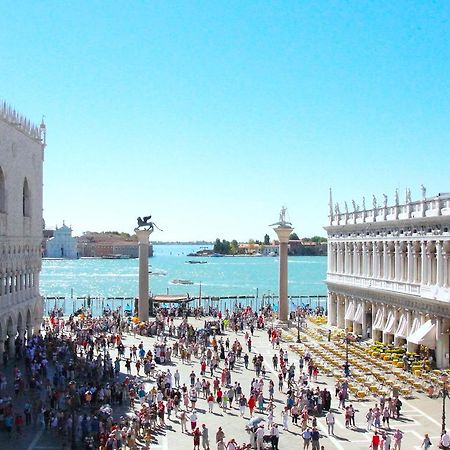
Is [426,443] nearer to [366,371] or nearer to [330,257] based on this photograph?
[366,371]

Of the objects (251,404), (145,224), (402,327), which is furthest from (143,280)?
(251,404)

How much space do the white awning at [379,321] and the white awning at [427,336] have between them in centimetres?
651

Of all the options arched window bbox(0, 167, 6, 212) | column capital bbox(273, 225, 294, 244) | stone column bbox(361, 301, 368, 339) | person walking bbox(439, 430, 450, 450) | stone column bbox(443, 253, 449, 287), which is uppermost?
arched window bbox(0, 167, 6, 212)

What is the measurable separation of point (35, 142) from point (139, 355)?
16084mm

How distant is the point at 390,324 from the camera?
41875 mm

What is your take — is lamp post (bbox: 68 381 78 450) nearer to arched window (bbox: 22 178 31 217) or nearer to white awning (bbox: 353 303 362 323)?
arched window (bbox: 22 178 31 217)

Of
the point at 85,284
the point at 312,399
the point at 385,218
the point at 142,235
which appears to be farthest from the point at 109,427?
the point at 85,284

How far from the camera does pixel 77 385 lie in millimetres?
30531

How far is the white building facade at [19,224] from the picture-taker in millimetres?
38594

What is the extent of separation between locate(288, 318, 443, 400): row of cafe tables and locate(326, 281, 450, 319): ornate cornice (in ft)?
9.81

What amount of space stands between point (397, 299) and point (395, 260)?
7.28ft

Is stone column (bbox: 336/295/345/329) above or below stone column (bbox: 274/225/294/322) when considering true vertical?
below

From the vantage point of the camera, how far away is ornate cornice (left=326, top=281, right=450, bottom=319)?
117ft

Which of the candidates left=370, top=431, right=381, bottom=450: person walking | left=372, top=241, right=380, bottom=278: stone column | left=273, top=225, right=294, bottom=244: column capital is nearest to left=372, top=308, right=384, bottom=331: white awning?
left=372, top=241, right=380, bottom=278: stone column
